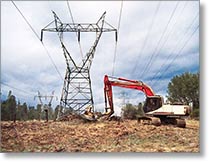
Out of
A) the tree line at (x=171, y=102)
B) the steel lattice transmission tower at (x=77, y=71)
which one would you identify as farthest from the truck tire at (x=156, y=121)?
the steel lattice transmission tower at (x=77, y=71)

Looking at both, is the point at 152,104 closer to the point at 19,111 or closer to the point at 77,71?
the point at 77,71

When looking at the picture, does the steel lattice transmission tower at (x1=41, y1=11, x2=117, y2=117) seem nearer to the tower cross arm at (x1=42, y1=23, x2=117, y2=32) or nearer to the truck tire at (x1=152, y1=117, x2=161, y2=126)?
the tower cross arm at (x1=42, y1=23, x2=117, y2=32)

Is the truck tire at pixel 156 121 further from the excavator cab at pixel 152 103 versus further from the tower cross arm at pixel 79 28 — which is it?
the tower cross arm at pixel 79 28

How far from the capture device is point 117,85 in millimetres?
2658

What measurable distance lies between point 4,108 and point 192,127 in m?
1.41

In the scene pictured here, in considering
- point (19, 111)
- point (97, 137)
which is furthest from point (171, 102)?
point (19, 111)

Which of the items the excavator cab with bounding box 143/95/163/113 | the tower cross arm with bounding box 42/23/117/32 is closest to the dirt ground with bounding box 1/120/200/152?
the excavator cab with bounding box 143/95/163/113

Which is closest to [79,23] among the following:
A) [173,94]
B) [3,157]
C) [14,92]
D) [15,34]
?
[15,34]

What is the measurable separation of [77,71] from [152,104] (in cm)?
62

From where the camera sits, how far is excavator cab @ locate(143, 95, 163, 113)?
8.63ft

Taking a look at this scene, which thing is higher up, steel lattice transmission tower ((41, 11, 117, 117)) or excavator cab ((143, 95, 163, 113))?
steel lattice transmission tower ((41, 11, 117, 117))

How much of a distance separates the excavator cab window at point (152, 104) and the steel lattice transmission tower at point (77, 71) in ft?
1.35

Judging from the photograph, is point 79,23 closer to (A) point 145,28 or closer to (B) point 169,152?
(A) point 145,28

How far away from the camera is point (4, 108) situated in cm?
261
